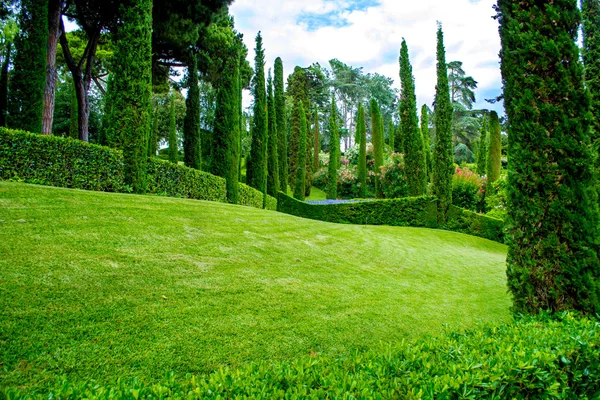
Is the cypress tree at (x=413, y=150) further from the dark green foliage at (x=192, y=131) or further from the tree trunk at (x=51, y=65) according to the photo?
the tree trunk at (x=51, y=65)

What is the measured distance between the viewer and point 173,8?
1449cm

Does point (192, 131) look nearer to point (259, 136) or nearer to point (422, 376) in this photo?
point (259, 136)

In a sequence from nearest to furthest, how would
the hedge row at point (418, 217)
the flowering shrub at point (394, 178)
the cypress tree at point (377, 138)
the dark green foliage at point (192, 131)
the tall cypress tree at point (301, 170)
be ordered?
the hedge row at point (418, 217)
the dark green foliage at point (192, 131)
the flowering shrub at point (394, 178)
the tall cypress tree at point (301, 170)
the cypress tree at point (377, 138)

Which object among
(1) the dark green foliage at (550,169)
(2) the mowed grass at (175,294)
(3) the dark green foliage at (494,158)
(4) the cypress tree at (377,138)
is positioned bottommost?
(2) the mowed grass at (175,294)

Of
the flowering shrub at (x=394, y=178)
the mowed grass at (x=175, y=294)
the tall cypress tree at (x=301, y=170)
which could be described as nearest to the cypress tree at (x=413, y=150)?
the flowering shrub at (x=394, y=178)

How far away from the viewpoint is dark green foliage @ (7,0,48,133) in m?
11.1

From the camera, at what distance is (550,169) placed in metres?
4.76

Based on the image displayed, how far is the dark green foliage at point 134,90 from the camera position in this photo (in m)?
9.55

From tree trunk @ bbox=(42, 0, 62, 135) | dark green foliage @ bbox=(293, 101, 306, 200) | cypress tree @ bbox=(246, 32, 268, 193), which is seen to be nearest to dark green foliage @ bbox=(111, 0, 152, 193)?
tree trunk @ bbox=(42, 0, 62, 135)

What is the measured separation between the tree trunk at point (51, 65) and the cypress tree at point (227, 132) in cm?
650

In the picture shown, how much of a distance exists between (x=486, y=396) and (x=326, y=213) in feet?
54.7

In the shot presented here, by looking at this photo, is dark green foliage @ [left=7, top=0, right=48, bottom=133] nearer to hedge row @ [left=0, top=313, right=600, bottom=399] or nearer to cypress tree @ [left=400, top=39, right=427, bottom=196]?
hedge row @ [left=0, top=313, right=600, bottom=399]

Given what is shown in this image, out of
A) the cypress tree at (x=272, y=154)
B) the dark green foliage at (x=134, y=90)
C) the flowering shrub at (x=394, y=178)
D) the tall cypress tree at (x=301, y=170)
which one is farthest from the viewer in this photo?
the tall cypress tree at (x=301, y=170)

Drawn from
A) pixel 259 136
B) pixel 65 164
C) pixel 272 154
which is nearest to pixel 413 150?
pixel 259 136
